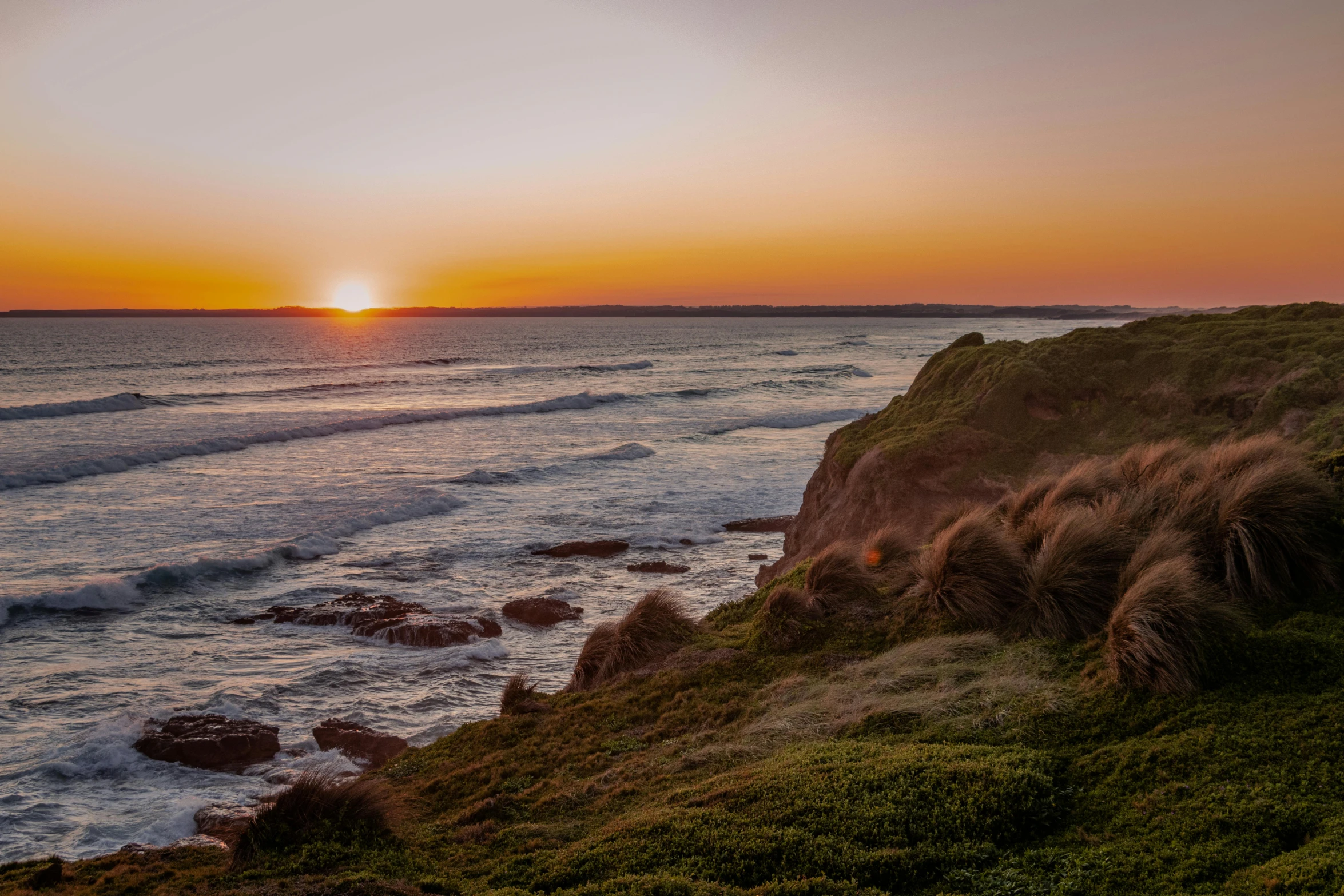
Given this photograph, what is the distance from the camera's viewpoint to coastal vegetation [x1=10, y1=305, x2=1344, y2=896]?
4070 millimetres

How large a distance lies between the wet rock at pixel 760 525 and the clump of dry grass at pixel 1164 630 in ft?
51.3

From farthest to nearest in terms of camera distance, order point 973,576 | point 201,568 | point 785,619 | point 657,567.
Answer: point 657,567 < point 201,568 < point 785,619 < point 973,576

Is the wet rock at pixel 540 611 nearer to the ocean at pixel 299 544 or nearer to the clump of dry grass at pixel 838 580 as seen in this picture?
the ocean at pixel 299 544

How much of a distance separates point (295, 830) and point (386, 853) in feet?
2.24

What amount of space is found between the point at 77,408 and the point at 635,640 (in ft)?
166

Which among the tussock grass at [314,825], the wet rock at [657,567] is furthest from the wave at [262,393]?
the tussock grass at [314,825]

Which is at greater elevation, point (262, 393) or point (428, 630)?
point (262, 393)

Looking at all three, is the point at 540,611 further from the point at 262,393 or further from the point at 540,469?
the point at 262,393

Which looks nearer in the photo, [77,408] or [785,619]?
[785,619]

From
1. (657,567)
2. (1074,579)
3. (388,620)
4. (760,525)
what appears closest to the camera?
(1074,579)

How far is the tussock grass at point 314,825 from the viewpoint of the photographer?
16.7 ft

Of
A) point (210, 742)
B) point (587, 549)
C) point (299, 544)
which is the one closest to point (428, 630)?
point (210, 742)

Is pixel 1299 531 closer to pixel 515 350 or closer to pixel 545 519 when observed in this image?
pixel 545 519

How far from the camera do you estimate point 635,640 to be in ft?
29.1
